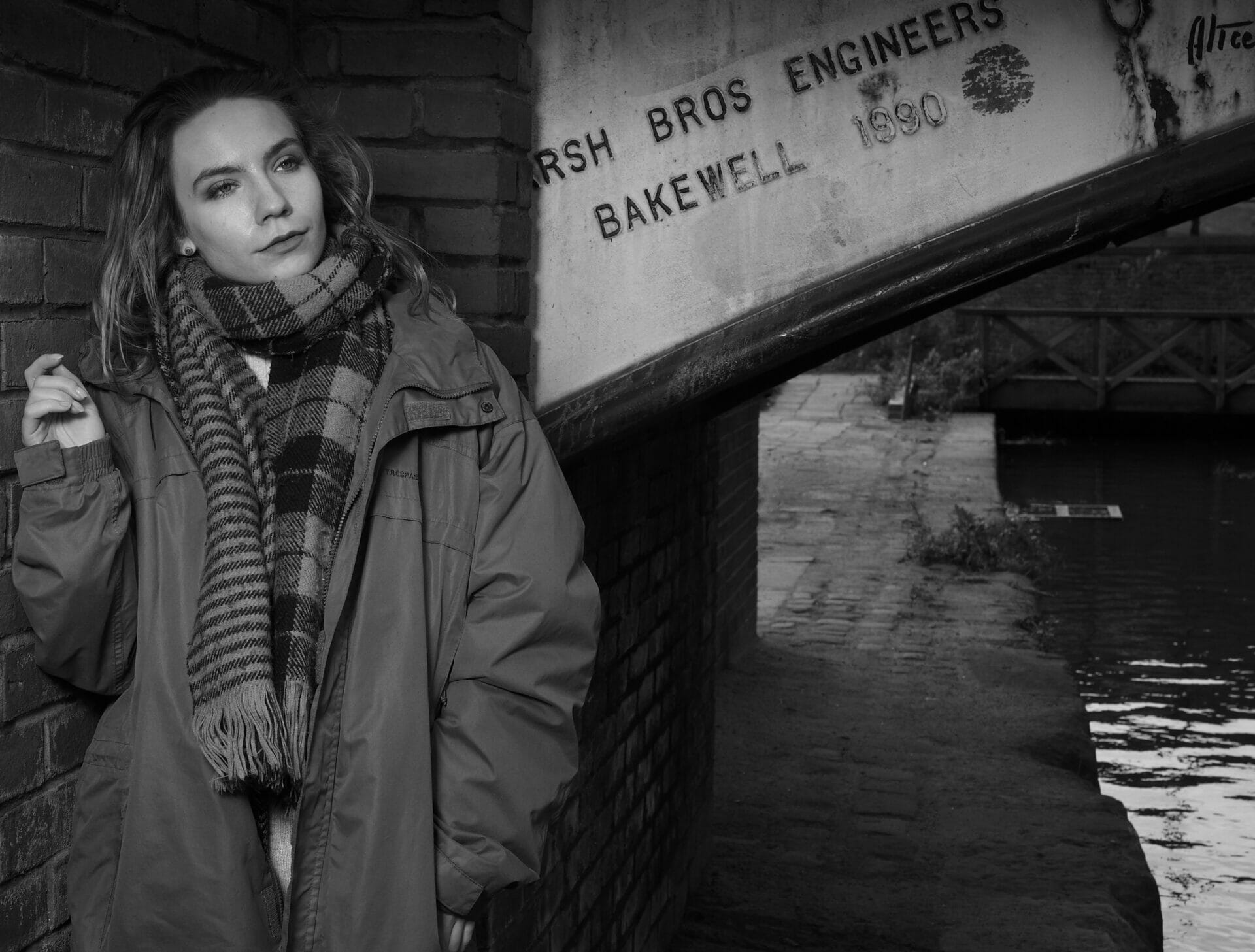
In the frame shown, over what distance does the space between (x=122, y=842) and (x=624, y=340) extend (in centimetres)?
137

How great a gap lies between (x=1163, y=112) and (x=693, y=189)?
893 mm

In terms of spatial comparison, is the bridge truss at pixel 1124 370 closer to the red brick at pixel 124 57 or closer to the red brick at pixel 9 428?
the red brick at pixel 124 57

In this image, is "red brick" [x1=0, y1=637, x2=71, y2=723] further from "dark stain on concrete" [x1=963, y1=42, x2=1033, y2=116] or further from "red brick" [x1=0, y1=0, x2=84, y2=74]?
"dark stain on concrete" [x1=963, y1=42, x2=1033, y2=116]

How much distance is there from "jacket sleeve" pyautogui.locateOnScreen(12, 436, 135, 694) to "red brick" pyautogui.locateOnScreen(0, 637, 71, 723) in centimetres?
4

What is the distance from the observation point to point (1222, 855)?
19.5 ft

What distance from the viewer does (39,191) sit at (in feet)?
6.44

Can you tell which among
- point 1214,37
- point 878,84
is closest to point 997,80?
point 878,84

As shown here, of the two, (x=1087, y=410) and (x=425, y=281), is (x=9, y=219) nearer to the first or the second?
(x=425, y=281)

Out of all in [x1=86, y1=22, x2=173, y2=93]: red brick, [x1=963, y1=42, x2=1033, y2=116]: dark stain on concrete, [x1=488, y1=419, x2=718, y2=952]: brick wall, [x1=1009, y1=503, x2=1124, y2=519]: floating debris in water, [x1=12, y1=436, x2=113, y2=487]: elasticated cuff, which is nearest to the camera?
[x1=12, y1=436, x2=113, y2=487]: elasticated cuff

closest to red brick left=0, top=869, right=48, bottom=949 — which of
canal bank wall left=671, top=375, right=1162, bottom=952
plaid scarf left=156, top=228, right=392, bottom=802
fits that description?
plaid scarf left=156, top=228, right=392, bottom=802

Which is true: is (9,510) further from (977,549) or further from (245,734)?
(977,549)

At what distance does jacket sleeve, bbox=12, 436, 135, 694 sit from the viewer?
187 cm

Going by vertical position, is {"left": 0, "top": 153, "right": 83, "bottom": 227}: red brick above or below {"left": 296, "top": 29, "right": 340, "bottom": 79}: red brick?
below

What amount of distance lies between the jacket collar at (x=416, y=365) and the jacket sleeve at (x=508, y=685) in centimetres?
10
